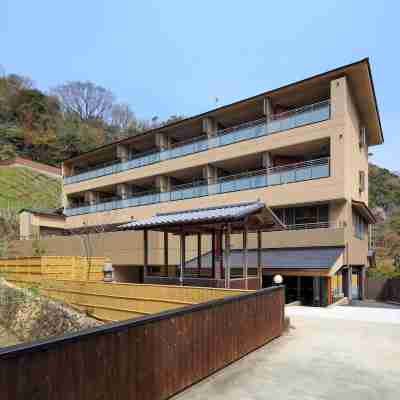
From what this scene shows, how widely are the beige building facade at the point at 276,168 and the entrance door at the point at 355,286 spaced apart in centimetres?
20

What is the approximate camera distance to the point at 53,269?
18.6m

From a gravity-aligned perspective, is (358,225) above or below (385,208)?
below

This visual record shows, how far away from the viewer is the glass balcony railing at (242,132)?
21.1 metres

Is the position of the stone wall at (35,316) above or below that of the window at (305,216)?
below

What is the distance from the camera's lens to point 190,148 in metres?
26.8

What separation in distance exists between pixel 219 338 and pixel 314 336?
14.9 feet

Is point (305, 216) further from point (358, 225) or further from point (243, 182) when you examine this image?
point (358, 225)

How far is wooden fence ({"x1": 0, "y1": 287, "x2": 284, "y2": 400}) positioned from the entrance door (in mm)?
17120

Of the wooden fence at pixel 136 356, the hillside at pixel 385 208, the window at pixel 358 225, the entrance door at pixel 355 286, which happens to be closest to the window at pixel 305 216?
the window at pixel 358 225

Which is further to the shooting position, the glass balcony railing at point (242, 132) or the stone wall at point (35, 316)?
the glass balcony railing at point (242, 132)

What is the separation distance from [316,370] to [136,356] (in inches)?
156

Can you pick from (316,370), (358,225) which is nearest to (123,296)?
(316,370)

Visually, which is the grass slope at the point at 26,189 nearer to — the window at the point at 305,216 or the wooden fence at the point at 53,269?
the wooden fence at the point at 53,269

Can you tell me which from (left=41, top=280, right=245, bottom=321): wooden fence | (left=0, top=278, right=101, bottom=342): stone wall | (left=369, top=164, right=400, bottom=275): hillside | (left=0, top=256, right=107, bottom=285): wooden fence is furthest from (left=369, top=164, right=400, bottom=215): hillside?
(left=0, top=278, right=101, bottom=342): stone wall
